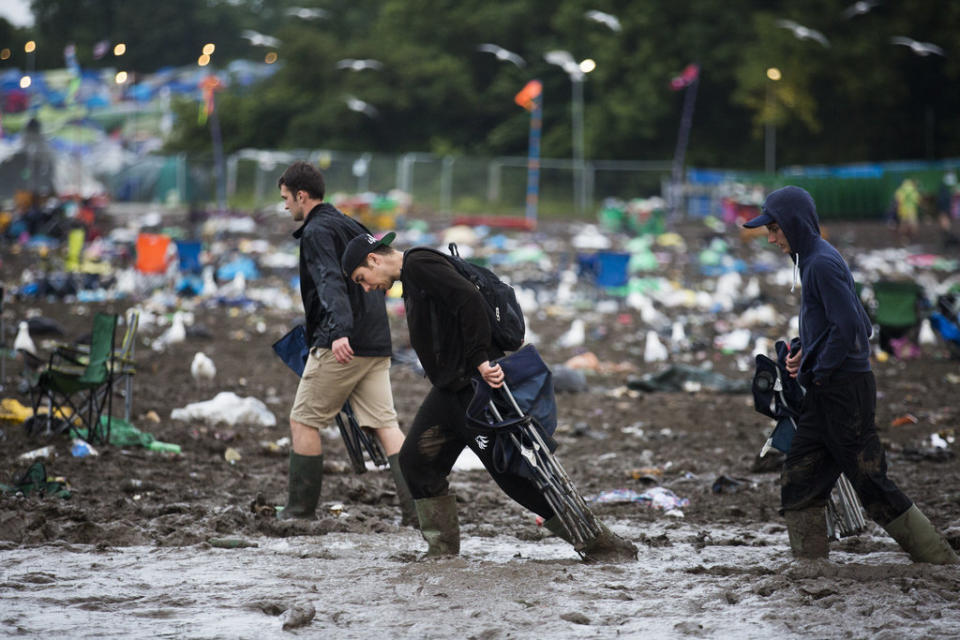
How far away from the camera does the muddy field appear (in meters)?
4.23

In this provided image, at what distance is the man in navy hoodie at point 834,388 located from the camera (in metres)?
4.68

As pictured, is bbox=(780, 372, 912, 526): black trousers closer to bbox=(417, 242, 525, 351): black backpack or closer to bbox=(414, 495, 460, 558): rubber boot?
bbox=(417, 242, 525, 351): black backpack

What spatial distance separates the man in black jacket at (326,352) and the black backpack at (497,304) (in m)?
0.93

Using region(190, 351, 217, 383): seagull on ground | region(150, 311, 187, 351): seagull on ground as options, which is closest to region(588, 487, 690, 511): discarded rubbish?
region(190, 351, 217, 383): seagull on ground

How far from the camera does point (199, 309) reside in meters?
15.2

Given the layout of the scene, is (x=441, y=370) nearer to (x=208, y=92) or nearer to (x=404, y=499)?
(x=404, y=499)

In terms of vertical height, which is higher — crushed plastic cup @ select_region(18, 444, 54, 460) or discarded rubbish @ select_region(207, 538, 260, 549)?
crushed plastic cup @ select_region(18, 444, 54, 460)

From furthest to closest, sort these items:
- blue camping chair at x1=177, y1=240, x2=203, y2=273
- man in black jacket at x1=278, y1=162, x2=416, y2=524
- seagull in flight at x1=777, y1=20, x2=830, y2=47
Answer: seagull in flight at x1=777, y1=20, x2=830, y2=47 < blue camping chair at x1=177, y1=240, x2=203, y2=273 < man in black jacket at x1=278, y1=162, x2=416, y2=524

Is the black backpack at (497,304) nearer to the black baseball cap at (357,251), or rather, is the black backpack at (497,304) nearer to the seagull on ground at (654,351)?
the black baseball cap at (357,251)

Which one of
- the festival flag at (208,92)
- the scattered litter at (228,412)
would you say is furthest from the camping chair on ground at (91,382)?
the festival flag at (208,92)

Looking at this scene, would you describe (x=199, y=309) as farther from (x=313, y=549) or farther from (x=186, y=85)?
(x=186, y=85)

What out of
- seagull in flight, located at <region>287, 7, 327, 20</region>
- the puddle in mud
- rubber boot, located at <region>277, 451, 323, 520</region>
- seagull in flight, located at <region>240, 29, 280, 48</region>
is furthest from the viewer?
seagull in flight, located at <region>287, 7, 327, 20</region>

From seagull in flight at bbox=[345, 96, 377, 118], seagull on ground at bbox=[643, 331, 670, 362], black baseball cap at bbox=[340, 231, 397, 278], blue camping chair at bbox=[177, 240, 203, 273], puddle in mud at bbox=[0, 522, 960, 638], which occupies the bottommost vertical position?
puddle in mud at bbox=[0, 522, 960, 638]

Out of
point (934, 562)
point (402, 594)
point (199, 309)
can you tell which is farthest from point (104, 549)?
point (199, 309)
